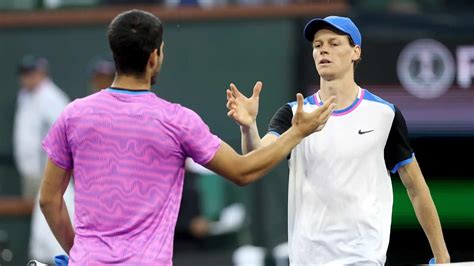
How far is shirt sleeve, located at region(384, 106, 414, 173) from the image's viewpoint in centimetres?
664

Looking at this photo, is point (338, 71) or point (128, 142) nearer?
point (128, 142)

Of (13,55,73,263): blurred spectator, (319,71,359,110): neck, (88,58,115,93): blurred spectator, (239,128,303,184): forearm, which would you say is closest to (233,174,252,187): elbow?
(239,128,303,184): forearm

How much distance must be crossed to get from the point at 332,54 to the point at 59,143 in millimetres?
1826

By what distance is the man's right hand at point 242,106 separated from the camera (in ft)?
19.3

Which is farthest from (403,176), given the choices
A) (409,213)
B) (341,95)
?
(409,213)

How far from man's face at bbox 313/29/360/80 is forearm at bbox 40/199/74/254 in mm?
1707

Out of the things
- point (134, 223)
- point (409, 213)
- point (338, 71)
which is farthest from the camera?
point (409, 213)

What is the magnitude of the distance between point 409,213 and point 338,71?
19.7 feet

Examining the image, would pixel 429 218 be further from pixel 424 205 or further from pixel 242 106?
pixel 242 106

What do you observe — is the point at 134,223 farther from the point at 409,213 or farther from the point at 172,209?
the point at 409,213

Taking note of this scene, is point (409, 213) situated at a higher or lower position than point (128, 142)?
lower

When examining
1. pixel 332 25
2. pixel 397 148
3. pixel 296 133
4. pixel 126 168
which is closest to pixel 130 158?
pixel 126 168

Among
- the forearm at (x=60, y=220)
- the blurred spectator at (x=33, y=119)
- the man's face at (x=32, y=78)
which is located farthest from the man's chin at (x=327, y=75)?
the man's face at (x=32, y=78)

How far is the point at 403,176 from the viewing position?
6.74 m
